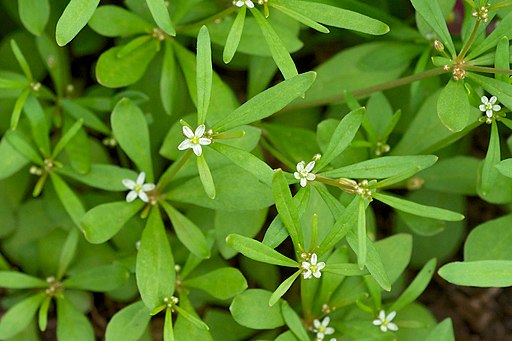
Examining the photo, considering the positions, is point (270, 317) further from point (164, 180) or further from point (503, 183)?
point (503, 183)

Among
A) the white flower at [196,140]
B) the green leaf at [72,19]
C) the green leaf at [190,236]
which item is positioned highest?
the green leaf at [72,19]

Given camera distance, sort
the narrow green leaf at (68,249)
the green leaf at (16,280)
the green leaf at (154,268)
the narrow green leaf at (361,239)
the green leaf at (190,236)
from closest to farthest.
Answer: the narrow green leaf at (361,239) < the green leaf at (154,268) < the green leaf at (190,236) < the green leaf at (16,280) < the narrow green leaf at (68,249)

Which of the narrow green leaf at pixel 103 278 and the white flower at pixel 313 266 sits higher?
the narrow green leaf at pixel 103 278

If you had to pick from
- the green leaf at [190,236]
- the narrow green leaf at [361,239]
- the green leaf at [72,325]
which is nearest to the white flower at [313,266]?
the narrow green leaf at [361,239]

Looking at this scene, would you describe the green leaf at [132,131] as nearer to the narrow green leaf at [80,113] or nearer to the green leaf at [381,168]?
the narrow green leaf at [80,113]

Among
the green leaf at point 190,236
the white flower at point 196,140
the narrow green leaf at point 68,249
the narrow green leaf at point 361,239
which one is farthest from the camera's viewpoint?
the narrow green leaf at point 68,249

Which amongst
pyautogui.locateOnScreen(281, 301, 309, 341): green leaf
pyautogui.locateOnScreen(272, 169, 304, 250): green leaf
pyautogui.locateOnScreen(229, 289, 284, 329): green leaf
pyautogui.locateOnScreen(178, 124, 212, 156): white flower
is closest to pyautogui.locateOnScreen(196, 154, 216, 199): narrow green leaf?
pyautogui.locateOnScreen(178, 124, 212, 156): white flower

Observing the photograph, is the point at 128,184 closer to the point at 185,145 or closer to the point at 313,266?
the point at 185,145
